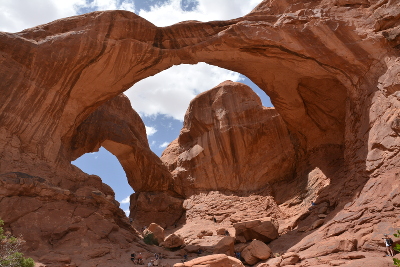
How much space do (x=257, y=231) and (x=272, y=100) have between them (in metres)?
7.94

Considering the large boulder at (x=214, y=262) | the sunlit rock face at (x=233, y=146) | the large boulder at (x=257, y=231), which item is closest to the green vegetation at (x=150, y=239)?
the large boulder at (x=257, y=231)

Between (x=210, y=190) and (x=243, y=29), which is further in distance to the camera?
(x=210, y=190)

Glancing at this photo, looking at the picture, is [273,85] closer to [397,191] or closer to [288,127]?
[288,127]

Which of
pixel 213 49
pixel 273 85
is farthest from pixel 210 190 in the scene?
pixel 213 49

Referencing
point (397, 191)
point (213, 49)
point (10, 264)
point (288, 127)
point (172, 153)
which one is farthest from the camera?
point (172, 153)

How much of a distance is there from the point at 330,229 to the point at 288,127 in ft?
34.4

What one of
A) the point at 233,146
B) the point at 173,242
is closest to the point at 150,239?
the point at 173,242

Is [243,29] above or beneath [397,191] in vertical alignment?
above

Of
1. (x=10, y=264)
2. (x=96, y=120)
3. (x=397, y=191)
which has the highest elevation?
(x=96, y=120)

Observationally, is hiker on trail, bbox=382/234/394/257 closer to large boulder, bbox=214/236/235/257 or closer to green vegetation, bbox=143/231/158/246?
large boulder, bbox=214/236/235/257

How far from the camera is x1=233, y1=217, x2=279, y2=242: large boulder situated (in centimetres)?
1512

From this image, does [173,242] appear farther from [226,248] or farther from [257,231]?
[257,231]

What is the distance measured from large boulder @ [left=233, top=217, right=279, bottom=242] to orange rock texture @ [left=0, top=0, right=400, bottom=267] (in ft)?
2.09

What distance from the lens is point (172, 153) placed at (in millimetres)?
28000
